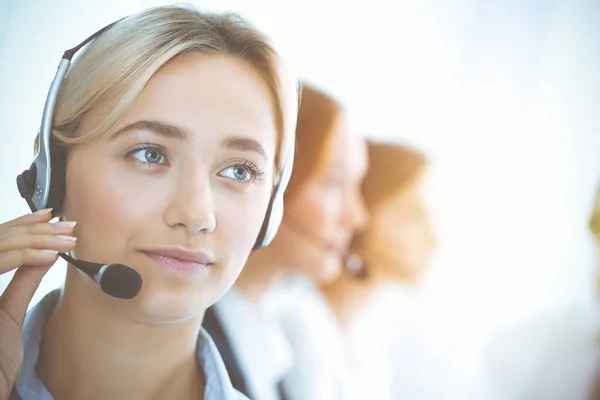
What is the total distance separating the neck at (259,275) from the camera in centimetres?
130

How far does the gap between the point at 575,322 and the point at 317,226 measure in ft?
1.92

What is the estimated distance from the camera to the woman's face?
117 cm

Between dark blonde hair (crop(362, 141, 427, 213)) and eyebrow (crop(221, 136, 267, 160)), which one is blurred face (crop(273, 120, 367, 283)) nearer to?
dark blonde hair (crop(362, 141, 427, 213))

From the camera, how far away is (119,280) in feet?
3.72

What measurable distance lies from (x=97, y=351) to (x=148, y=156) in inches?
13.2

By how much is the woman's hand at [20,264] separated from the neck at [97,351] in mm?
61

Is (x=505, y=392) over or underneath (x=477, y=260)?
underneath

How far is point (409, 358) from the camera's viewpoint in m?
1.38

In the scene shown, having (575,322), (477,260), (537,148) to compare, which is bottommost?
(575,322)

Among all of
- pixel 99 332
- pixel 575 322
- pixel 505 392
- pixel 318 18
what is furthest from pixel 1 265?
pixel 575 322

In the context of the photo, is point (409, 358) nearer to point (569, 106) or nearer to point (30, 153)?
point (569, 106)

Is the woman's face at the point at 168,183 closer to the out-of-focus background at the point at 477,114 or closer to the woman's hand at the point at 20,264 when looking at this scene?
the woman's hand at the point at 20,264

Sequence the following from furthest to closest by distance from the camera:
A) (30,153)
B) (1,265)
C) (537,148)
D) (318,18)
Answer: (537,148) < (318,18) < (30,153) < (1,265)

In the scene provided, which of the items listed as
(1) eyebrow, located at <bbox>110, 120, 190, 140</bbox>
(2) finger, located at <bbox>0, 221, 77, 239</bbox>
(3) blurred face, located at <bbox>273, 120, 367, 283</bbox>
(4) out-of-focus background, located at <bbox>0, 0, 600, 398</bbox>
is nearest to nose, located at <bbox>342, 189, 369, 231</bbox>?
(3) blurred face, located at <bbox>273, 120, 367, 283</bbox>
